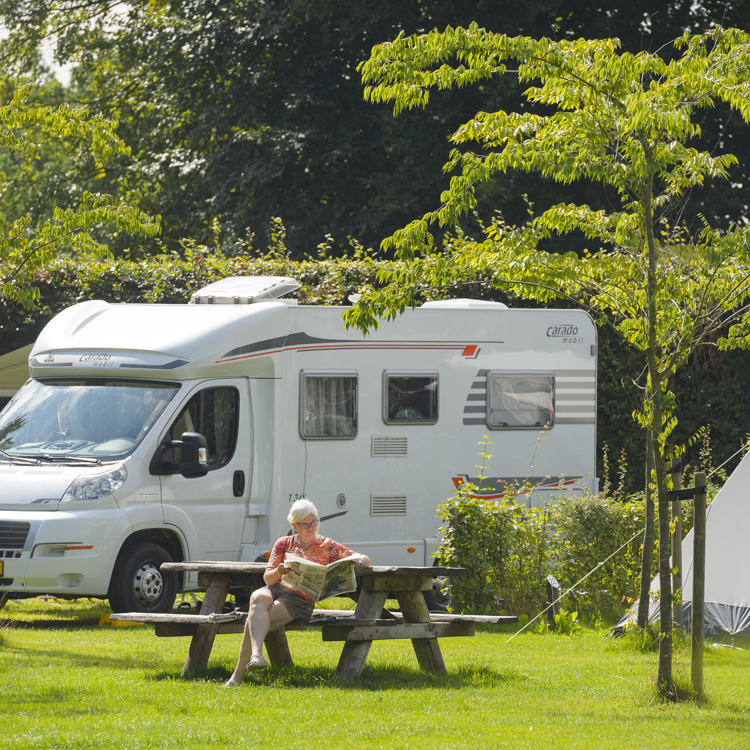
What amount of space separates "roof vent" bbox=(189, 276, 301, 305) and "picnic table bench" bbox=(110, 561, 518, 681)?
417 cm

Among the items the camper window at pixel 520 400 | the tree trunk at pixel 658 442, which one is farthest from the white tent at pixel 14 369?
the tree trunk at pixel 658 442

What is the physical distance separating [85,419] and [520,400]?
442 centimetres

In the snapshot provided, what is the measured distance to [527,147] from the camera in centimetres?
688

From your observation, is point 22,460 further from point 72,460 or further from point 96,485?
point 96,485

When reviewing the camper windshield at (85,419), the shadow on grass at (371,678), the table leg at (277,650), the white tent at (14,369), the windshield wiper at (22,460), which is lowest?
the shadow on grass at (371,678)

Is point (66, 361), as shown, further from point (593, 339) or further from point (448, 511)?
point (593, 339)

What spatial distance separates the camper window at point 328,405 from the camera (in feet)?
35.4

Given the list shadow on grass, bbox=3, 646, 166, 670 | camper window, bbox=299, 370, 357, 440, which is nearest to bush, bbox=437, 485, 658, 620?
camper window, bbox=299, 370, 357, 440

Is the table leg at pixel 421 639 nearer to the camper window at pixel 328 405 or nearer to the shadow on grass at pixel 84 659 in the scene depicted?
the shadow on grass at pixel 84 659

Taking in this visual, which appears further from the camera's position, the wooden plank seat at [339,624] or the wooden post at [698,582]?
the wooden plank seat at [339,624]

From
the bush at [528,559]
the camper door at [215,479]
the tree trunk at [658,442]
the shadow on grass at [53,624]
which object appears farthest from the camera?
the bush at [528,559]

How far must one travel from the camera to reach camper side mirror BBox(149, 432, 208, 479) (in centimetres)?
991

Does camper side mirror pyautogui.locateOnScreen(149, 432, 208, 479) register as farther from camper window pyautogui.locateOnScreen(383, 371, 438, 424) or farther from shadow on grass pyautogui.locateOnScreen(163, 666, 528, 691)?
shadow on grass pyautogui.locateOnScreen(163, 666, 528, 691)

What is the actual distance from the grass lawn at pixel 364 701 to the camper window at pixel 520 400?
3269 mm
